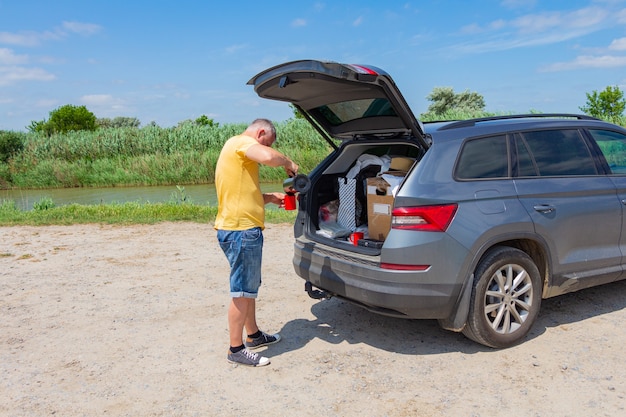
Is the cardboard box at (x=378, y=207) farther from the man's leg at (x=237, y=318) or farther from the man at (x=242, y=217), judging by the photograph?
the man's leg at (x=237, y=318)

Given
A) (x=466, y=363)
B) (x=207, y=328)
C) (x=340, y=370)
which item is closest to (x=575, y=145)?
(x=466, y=363)

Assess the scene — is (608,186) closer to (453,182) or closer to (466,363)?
(453,182)

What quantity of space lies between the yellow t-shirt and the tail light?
1.07m

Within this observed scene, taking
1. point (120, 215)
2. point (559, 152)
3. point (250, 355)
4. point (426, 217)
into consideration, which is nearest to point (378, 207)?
point (426, 217)

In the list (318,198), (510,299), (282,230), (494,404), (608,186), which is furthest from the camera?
Answer: (282,230)

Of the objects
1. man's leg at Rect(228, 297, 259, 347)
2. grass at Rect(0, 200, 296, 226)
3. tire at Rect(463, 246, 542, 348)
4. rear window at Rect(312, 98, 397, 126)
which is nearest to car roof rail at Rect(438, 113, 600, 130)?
rear window at Rect(312, 98, 397, 126)

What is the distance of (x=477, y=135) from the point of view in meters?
4.45

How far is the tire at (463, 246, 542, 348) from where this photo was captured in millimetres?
4219

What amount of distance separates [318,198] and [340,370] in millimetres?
1809

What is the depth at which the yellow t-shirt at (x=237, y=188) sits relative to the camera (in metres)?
4.15

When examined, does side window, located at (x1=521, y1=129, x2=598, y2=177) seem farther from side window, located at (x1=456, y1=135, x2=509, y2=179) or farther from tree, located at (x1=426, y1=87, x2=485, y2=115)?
tree, located at (x1=426, y1=87, x2=485, y2=115)

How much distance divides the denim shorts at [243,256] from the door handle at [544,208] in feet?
7.39

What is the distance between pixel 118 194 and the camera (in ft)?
72.7

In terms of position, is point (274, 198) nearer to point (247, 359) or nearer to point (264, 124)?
point (264, 124)
